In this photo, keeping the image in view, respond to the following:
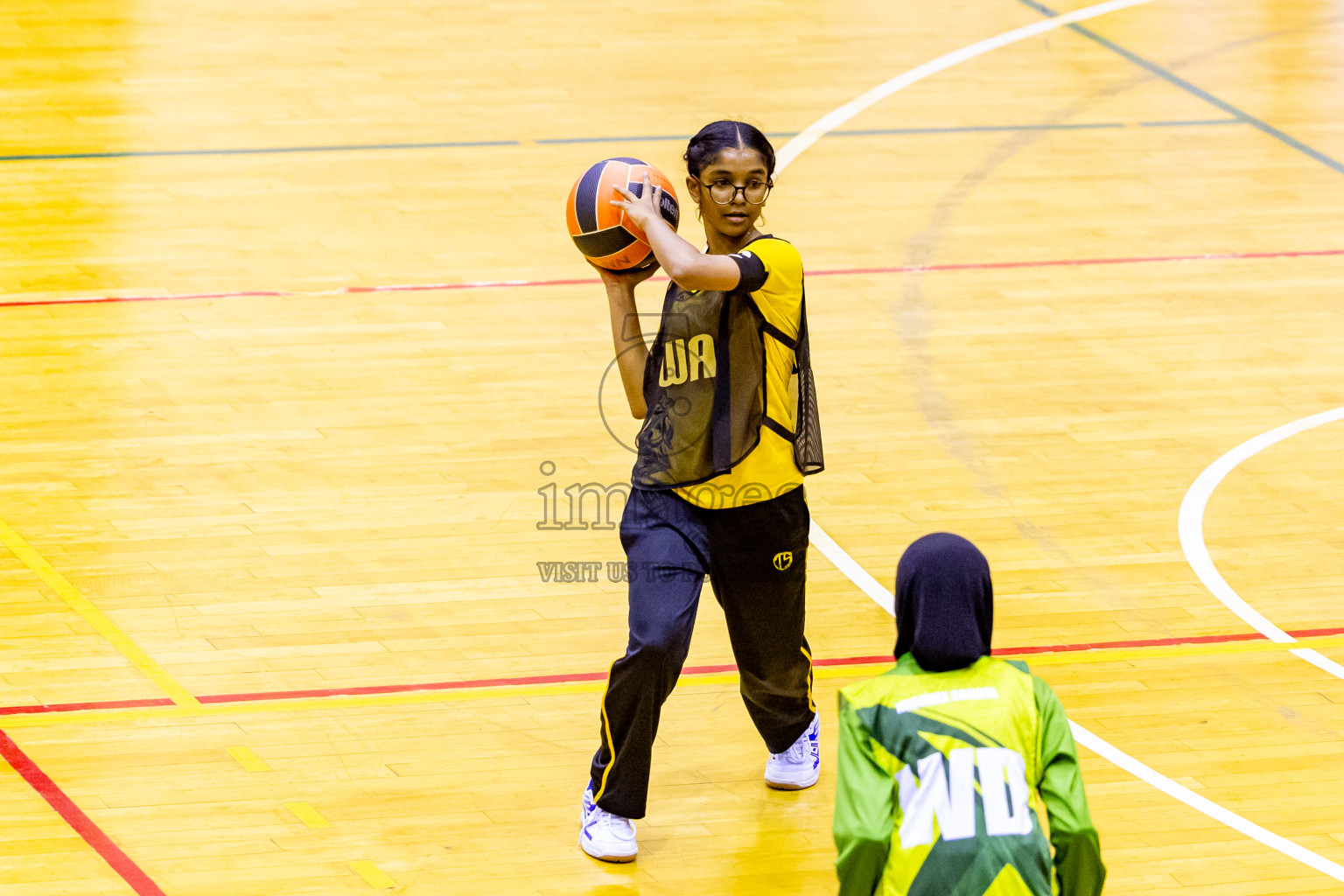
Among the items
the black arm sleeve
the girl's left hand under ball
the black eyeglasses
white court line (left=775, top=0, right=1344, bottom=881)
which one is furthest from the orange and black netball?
white court line (left=775, top=0, right=1344, bottom=881)

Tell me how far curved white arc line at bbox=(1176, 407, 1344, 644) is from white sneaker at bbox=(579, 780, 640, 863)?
101 inches

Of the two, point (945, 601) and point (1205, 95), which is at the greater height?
point (1205, 95)

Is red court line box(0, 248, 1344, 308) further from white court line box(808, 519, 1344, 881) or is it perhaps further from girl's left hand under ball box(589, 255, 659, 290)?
girl's left hand under ball box(589, 255, 659, 290)

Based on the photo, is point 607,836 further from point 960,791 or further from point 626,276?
point 960,791

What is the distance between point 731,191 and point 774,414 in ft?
1.88

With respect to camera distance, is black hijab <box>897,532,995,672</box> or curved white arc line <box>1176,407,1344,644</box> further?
curved white arc line <box>1176,407,1344,644</box>

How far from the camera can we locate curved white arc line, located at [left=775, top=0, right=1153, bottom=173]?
417 inches

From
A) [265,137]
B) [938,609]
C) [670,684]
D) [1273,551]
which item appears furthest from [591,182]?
[265,137]

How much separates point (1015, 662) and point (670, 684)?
4.10ft

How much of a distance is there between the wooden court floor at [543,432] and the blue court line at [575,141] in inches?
2.1

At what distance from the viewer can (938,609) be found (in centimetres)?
301

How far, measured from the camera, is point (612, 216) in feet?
13.8

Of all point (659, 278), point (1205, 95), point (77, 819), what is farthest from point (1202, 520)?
point (1205, 95)

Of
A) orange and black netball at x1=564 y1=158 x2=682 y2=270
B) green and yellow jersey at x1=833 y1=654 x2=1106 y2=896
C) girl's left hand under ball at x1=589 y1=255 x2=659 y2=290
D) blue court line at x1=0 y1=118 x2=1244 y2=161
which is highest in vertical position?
blue court line at x1=0 y1=118 x2=1244 y2=161
